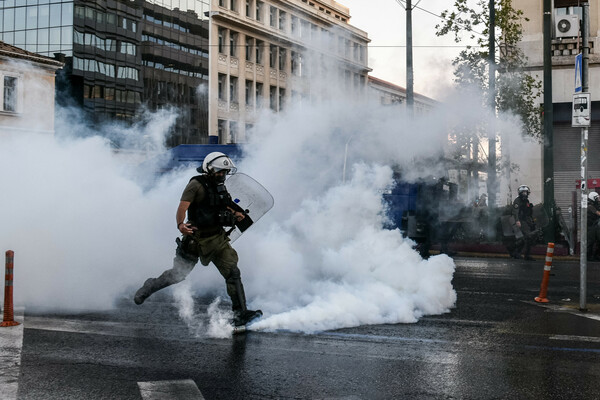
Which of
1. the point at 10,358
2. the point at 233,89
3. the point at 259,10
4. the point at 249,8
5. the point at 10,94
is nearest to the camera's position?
the point at 10,358

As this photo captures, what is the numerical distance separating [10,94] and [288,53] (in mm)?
7774

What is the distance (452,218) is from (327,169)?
7181 millimetres

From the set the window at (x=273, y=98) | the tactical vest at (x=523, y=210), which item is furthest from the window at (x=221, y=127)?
the tactical vest at (x=523, y=210)

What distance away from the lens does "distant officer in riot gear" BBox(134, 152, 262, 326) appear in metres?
7.01

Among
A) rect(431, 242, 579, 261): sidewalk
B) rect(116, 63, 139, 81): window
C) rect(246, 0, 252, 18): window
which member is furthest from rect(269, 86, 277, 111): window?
rect(116, 63, 139, 81): window

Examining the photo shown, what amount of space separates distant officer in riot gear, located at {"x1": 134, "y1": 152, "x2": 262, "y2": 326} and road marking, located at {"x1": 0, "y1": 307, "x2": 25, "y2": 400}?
188 centimetres

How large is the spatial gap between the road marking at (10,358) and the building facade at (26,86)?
16.6 feet

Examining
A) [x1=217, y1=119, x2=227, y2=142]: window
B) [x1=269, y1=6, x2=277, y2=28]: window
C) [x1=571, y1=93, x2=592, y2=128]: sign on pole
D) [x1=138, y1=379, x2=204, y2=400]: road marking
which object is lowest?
[x1=138, y1=379, x2=204, y2=400]: road marking

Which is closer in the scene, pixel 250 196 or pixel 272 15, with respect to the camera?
pixel 250 196

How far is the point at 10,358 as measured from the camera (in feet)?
19.2

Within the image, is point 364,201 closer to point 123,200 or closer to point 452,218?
point 123,200

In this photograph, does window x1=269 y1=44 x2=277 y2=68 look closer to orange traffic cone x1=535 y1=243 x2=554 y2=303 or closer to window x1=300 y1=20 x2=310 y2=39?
window x1=300 y1=20 x2=310 y2=39

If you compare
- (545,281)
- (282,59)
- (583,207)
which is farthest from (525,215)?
(282,59)

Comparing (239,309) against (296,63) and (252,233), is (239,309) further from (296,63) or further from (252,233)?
(296,63)
